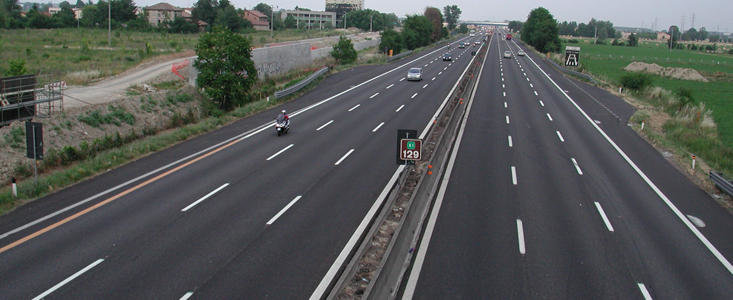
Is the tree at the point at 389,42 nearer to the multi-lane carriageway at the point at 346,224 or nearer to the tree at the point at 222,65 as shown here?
the tree at the point at 222,65

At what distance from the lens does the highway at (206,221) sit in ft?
37.7

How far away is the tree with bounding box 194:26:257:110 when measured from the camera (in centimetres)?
3534

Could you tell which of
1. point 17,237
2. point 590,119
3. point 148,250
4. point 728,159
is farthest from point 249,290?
A: point 590,119

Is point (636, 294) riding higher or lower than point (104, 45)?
lower

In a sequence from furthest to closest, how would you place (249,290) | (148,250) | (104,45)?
(104,45)
(148,250)
(249,290)

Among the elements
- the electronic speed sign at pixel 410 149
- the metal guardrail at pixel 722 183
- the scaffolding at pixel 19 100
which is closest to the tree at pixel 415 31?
the scaffolding at pixel 19 100

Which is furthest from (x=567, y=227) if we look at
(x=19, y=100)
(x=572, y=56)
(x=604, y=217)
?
(x=572, y=56)

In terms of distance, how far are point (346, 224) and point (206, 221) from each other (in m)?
4.04

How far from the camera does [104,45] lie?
7262cm

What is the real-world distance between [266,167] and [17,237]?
9.03m

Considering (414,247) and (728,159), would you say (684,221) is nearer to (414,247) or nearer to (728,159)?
(414,247)

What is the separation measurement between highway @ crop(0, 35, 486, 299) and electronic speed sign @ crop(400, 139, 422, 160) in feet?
6.35

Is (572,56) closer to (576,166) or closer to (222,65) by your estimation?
(222,65)

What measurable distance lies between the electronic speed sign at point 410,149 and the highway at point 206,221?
1.94m
